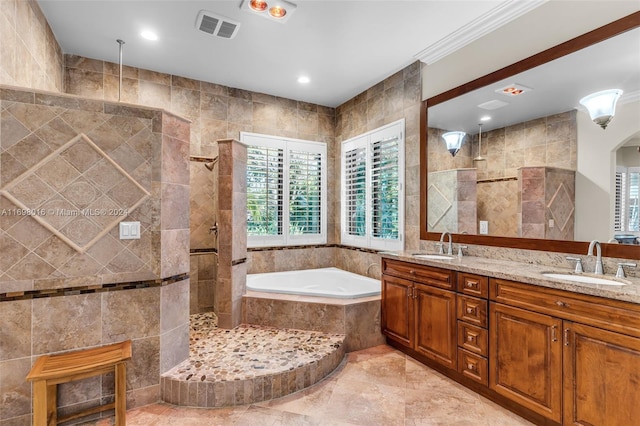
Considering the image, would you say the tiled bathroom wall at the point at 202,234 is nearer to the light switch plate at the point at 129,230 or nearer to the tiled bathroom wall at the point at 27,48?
the tiled bathroom wall at the point at 27,48

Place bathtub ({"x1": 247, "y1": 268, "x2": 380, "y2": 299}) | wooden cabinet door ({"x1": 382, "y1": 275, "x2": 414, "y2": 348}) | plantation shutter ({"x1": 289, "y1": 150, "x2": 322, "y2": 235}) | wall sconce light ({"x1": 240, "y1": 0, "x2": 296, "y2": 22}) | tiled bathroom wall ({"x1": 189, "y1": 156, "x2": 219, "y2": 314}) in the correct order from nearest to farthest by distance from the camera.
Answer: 1. wall sconce light ({"x1": 240, "y1": 0, "x2": 296, "y2": 22})
2. wooden cabinet door ({"x1": 382, "y1": 275, "x2": 414, "y2": 348})
3. tiled bathroom wall ({"x1": 189, "y1": 156, "x2": 219, "y2": 314})
4. bathtub ({"x1": 247, "y1": 268, "x2": 380, "y2": 299})
5. plantation shutter ({"x1": 289, "y1": 150, "x2": 322, "y2": 235})

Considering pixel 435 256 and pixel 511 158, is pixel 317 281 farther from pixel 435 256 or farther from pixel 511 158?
pixel 511 158

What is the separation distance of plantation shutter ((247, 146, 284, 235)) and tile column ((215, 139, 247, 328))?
2.96 ft

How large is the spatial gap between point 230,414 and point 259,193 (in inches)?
105

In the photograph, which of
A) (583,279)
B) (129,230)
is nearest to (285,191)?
(129,230)

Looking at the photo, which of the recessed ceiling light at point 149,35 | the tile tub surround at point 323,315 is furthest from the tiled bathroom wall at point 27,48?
the tile tub surround at point 323,315

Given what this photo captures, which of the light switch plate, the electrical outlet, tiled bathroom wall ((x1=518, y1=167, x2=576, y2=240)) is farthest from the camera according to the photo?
the electrical outlet

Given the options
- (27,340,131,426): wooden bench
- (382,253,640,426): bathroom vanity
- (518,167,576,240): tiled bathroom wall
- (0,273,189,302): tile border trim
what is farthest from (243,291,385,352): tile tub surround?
(518,167,576,240): tiled bathroom wall

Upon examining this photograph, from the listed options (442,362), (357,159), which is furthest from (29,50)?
(442,362)

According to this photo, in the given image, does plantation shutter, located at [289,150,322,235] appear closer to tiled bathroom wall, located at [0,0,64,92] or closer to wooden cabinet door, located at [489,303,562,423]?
tiled bathroom wall, located at [0,0,64,92]

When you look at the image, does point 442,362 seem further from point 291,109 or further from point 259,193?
point 291,109

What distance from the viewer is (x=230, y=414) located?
2174mm

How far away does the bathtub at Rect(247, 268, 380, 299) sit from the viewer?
402 cm

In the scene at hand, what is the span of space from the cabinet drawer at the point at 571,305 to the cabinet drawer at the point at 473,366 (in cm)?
48
